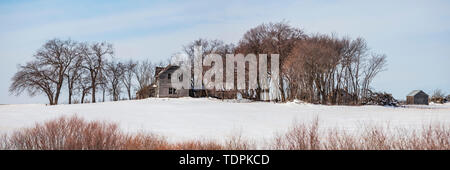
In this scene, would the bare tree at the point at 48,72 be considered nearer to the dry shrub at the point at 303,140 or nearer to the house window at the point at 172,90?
the house window at the point at 172,90

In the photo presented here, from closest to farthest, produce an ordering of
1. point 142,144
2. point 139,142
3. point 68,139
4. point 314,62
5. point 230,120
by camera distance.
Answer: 1. point 68,139
2. point 142,144
3. point 139,142
4. point 230,120
5. point 314,62

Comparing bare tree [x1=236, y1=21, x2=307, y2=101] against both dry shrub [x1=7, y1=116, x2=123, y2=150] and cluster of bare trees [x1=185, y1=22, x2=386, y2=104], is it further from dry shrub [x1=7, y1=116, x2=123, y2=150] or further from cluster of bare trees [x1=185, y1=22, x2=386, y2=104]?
dry shrub [x1=7, y1=116, x2=123, y2=150]

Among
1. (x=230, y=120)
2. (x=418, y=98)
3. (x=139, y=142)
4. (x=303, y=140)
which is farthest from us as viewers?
(x=418, y=98)

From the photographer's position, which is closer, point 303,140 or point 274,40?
point 303,140

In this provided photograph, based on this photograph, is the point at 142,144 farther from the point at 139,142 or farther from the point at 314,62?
the point at 314,62

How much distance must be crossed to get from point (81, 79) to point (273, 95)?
73.0 feet

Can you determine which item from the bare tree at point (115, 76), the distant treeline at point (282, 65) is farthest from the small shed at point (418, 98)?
the bare tree at point (115, 76)

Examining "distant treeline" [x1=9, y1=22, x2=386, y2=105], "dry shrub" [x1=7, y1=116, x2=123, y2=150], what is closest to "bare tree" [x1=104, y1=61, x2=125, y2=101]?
"distant treeline" [x1=9, y1=22, x2=386, y2=105]

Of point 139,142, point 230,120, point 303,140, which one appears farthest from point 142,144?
point 230,120

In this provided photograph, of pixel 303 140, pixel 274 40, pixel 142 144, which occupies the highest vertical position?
pixel 274 40

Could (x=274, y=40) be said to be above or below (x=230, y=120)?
above
